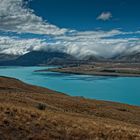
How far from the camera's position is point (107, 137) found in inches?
754

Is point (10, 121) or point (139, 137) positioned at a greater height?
point (10, 121)

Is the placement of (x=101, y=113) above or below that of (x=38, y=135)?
below

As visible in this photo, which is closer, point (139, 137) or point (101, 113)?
point (139, 137)

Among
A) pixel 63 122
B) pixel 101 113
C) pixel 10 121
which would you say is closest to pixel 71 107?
pixel 101 113

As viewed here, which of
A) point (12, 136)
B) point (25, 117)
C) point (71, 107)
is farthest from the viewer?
point (71, 107)

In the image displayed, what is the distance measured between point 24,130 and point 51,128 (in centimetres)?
198

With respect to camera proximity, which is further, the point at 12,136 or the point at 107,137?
the point at 107,137

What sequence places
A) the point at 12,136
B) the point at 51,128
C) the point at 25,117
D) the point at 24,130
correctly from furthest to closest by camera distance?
the point at 25,117
the point at 51,128
the point at 24,130
the point at 12,136

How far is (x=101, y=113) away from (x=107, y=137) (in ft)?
70.1

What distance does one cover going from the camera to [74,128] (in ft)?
66.1

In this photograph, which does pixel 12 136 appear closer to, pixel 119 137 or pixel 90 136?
pixel 90 136

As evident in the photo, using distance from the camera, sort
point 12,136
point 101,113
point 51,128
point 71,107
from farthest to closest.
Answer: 1. point 71,107
2. point 101,113
3. point 51,128
4. point 12,136

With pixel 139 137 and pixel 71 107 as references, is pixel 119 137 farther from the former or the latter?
pixel 71 107

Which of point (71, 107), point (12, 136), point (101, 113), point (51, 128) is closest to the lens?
point (12, 136)
